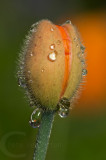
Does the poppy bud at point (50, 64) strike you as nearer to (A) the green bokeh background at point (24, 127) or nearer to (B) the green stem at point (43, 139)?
(B) the green stem at point (43, 139)

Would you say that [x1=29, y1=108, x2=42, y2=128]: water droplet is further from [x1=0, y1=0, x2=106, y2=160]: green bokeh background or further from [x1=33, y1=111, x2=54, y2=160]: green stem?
[x1=0, y1=0, x2=106, y2=160]: green bokeh background

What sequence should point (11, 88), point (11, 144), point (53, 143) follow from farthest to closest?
point (11, 88) < point (53, 143) < point (11, 144)

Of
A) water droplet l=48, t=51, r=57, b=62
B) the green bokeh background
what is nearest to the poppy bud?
water droplet l=48, t=51, r=57, b=62

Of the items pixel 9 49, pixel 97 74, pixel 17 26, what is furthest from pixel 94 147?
pixel 17 26

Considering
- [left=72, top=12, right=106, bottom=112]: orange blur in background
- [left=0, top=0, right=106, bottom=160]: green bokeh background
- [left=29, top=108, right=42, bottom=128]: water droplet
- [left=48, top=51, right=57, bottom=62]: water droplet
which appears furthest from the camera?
[left=72, top=12, right=106, bottom=112]: orange blur in background

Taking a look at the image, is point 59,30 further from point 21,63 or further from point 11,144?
point 11,144

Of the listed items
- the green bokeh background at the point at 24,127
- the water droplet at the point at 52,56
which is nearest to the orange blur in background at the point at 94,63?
the green bokeh background at the point at 24,127

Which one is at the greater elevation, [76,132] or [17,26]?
[17,26]

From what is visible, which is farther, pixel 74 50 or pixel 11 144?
pixel 11 144
